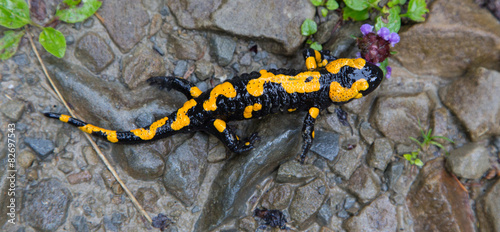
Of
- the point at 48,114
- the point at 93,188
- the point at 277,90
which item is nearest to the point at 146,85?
the point at 48,114

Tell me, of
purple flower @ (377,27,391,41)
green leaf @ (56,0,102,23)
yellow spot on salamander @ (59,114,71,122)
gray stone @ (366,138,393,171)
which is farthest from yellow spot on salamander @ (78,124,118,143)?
purple flower @ (377,27,391,41)

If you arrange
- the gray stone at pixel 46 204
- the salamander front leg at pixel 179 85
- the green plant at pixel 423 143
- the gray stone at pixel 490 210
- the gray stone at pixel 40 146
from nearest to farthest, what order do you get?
the gray stone at pixel 46 204 < the gray stone at pixel 40 146 < the gray stone at pixel 490 210 < the salamander front leg at pixel 179 85 < the green plant at pixel 423 143

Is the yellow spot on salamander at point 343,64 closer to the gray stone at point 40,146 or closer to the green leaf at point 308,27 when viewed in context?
the green leaf at point 308,27

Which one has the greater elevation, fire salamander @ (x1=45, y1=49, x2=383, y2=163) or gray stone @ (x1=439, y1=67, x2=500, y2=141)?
fire salamander @ (x1=45, y1=49, x2=383, y2=163)

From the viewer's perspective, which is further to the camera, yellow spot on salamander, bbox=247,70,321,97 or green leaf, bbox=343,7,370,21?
green leaf, bbox=343,7,370,21

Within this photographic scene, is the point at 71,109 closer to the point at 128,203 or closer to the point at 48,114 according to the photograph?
the point at 48,114

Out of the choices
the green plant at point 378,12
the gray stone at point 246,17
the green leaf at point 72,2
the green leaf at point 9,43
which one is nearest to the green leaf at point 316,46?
the green plant at point 378,12

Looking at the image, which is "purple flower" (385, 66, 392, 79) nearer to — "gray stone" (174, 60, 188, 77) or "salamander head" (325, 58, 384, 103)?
"salamander head" (325, 58, 384, 103)
